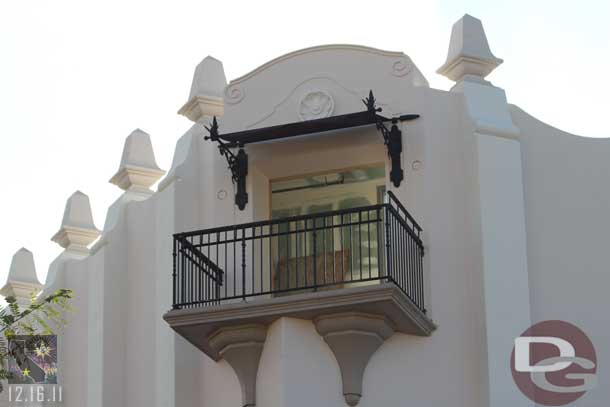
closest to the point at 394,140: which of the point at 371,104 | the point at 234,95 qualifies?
the point at 371,104

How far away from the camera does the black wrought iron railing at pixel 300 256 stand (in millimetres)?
16469

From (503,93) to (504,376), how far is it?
11.7 ft

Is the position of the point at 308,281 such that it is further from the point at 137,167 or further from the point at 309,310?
the point at 137,167

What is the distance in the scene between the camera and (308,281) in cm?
1772

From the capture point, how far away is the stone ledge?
15906 mm

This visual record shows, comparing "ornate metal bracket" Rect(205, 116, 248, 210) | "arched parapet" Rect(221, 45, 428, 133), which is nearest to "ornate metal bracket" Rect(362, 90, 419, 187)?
"arched parapet" Rect(221, 45, 428, 133)

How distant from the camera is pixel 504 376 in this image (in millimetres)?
16250

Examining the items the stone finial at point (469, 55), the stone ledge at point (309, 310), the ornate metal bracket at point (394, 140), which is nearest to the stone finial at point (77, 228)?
the stone ledge at point (309, 310)

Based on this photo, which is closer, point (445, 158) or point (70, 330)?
point (445, 158)

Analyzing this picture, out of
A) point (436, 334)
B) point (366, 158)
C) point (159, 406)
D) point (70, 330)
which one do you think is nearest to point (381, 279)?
point (436, 334)

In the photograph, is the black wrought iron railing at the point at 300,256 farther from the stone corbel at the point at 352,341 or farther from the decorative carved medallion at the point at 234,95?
the decorative carved medallion at the point at 234,95

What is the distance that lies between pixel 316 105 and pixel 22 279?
21.6 feet

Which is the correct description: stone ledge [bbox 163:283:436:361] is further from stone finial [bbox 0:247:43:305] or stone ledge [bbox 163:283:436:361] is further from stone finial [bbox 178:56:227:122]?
stone finial [bbox 0:247:43:305]

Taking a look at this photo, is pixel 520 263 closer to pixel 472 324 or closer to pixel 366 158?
pixel 472 324
